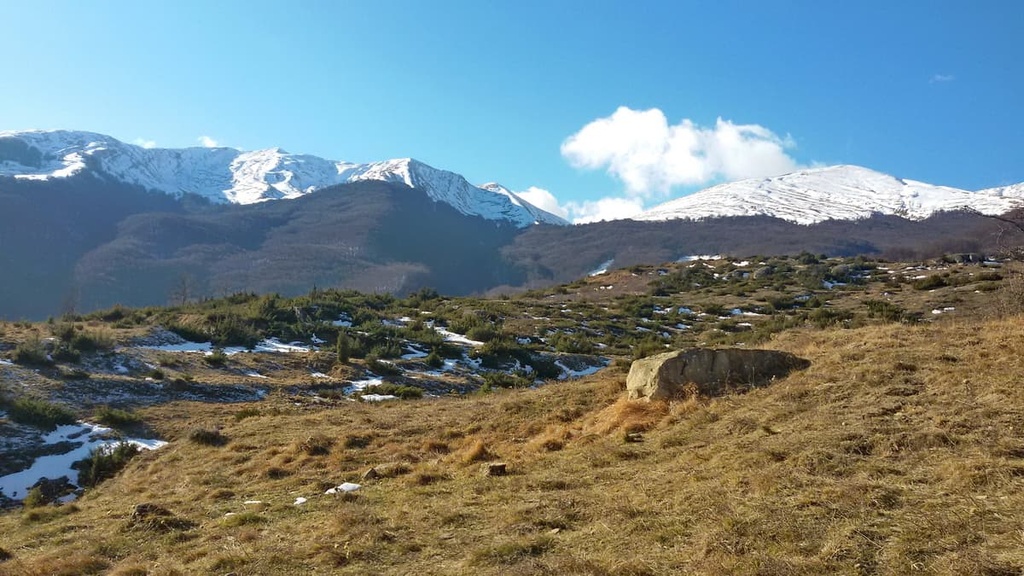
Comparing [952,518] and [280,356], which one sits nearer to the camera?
[952,518]

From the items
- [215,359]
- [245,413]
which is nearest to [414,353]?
[215,359]

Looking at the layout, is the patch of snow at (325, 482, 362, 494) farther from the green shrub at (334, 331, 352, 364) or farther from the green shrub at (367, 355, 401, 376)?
the green shrub at (334, 331, 352, 364)

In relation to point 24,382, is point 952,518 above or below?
above

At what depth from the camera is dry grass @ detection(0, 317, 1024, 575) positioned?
5289 millimetres

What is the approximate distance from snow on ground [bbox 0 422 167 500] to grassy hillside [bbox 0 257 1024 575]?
93 centimetres

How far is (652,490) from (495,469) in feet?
9.38

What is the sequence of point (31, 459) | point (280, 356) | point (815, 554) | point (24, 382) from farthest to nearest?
point (280, 356), point (24, 382), point (31, 459), point (815, 554)

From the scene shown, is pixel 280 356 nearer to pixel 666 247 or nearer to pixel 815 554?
pixel 815 554

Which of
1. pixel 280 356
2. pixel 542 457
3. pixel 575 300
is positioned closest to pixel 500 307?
pixel 575 300

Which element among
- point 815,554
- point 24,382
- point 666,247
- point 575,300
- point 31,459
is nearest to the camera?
point 815,554

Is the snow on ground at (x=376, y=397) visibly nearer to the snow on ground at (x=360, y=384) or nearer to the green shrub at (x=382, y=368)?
the snow on ground at (x=360, y=384)

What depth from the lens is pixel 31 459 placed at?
1278 cm

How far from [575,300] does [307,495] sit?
3569 centimetres

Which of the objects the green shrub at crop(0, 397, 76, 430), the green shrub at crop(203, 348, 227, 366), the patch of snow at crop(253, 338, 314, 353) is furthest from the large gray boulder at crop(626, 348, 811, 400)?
the patch of snow at crop(253, 338, 314, 353)
